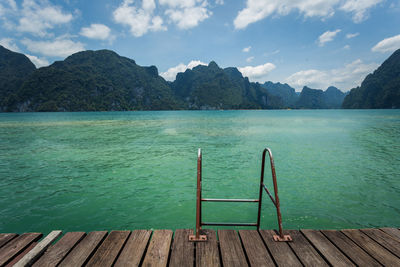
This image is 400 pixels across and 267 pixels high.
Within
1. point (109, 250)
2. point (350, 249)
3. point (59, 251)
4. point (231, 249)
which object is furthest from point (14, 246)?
point (350, 249)

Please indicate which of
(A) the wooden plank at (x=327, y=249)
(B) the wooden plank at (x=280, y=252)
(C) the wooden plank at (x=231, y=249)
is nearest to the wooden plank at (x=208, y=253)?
(C) the wooden plank at (x=231, y=249)

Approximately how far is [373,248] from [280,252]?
165 cm

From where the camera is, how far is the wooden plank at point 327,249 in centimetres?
304

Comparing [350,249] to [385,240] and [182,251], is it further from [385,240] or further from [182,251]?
[182,251]

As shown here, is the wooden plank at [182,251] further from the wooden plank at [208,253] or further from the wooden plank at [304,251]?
the wooden plank at [304,251]

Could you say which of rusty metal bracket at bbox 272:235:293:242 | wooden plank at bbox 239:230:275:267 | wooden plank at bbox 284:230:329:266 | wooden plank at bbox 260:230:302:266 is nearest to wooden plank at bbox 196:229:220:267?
wooden plank at bbox 239:230:275:267

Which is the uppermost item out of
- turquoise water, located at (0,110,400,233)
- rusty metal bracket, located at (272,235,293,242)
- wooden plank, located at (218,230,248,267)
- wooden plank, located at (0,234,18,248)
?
rusty metal bracket, located at (272,235,293,242)

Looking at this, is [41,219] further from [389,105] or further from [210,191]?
[389,105]

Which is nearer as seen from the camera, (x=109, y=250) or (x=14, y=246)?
(x=109, y=250)

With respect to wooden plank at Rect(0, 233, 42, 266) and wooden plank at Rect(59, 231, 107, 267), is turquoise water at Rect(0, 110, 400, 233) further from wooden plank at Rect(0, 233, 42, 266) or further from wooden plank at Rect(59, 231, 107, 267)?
wooden plank at Rect(59, 231, 107, 267)

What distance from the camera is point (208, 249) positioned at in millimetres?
3303

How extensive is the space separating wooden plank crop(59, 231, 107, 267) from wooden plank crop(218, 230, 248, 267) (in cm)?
214

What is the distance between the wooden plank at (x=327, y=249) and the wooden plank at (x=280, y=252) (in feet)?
1.64

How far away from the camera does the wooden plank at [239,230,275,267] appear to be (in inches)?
119
